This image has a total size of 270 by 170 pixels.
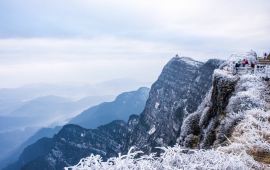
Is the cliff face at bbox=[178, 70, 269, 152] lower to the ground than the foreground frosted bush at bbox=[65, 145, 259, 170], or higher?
lower

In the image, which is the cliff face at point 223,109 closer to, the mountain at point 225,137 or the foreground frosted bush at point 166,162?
the mountain at point 225,137

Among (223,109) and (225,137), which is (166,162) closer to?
(225,137)

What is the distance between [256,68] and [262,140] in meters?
21.6

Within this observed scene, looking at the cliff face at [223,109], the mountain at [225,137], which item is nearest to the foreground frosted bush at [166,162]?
the mountain at [225,137]

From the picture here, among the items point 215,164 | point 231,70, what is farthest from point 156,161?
point 231,70

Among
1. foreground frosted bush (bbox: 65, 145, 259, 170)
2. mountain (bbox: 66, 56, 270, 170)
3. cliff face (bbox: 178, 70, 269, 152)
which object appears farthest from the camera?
cliff face (bbox: 178, 70, 269, 152)

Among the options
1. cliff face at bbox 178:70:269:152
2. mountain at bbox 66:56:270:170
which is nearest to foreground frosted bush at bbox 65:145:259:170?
mountain at bbox 66:56:270:170

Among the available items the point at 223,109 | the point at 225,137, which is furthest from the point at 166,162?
the point at 223,109

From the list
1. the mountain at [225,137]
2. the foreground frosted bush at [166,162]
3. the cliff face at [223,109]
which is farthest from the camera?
the cliff face at [223,109]

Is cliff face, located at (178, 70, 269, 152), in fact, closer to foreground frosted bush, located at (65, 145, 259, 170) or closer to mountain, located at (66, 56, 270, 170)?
mountain, located at (66, 56, 270, 170)

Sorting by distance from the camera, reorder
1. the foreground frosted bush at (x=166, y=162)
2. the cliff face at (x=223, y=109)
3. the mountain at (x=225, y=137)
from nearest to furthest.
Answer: the foreground frosted bush at (x=166, y=162) → the mountain at (x=225, y=137) → the cliff face at (x=223, y=109)

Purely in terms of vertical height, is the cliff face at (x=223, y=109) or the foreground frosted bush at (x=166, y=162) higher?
the foreground frosted bush at (x=166, y=162)

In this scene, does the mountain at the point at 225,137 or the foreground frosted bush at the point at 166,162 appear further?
the mountain at the point at 225,137

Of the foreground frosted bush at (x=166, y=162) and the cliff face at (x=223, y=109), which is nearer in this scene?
the foreground frosted bush at (x=166, y=162)
